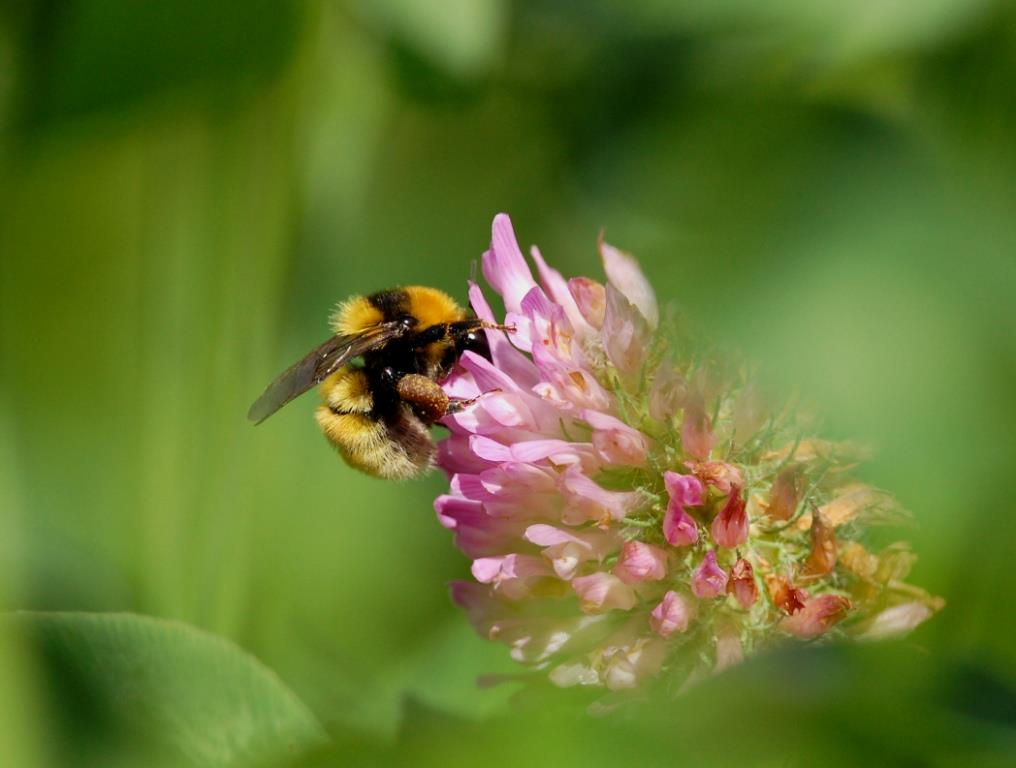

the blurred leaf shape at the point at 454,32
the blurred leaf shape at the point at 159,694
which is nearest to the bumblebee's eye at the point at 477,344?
the blurred leaf shape at the point at 159,694

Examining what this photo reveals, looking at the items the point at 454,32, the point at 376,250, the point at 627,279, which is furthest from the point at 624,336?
the point at 376,250

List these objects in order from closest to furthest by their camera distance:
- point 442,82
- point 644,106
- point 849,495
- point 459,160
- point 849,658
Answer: point 849,658, point 849,495, point 644,106, point 442,82, point 459,160

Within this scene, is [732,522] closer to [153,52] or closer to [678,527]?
[678,527]

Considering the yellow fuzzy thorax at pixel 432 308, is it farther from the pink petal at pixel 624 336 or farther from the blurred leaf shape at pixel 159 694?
the blurred leaf shape at pixel 159 694

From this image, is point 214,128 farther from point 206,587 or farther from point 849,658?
point 849,658

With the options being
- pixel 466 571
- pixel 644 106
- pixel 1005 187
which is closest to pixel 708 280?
pixel 1005 187

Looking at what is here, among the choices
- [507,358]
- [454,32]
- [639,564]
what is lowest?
[639,564]

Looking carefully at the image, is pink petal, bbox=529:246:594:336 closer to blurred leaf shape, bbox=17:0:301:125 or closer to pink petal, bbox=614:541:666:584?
pink petal, bbox=614:541:666:584
